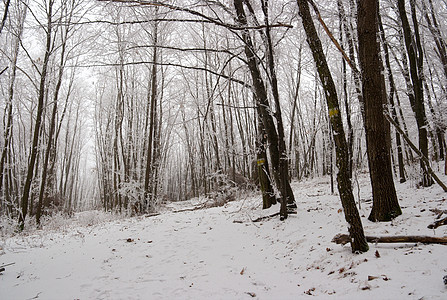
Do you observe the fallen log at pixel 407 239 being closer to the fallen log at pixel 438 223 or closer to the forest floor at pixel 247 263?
the forest floor at pixel 247 263

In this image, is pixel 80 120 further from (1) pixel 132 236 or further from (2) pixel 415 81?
(2) pixel 415 81

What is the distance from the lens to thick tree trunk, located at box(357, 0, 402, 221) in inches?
125

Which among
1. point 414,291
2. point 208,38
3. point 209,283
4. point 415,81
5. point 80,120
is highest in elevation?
point 208,38

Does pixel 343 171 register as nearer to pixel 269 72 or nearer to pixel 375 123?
pixel 375 123

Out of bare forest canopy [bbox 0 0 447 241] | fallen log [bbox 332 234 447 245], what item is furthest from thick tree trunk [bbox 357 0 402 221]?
fallen log [bbox 332 234 447 245]

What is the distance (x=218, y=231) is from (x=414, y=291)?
12.7ft

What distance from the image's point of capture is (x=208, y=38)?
11.4 meters

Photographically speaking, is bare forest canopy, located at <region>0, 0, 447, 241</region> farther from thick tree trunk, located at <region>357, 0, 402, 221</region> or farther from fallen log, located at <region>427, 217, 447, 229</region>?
fallen log, located at <region>427, 217, 447, 229</region>

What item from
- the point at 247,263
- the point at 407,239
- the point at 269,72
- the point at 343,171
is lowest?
the point at 247,263

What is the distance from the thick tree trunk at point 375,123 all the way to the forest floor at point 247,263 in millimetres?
238

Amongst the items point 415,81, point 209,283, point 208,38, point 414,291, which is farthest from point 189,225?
point 208,38

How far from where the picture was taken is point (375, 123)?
126 inches

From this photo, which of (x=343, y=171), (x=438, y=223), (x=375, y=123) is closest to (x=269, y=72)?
(x=375, y=123)

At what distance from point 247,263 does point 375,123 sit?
2728 millimetres
